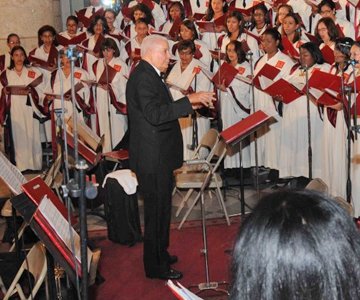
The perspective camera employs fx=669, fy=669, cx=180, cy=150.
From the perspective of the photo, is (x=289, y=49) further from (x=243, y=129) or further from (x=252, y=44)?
(x=243, y=129)

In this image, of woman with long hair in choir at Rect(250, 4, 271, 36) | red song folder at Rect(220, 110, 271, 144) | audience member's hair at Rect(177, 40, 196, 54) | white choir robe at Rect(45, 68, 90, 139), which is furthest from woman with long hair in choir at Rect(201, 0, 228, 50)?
red song folder at Rect(220, 110, 271, 144)

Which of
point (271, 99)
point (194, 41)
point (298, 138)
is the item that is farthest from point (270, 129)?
point (194, 41)

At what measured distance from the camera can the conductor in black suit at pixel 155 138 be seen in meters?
4.95

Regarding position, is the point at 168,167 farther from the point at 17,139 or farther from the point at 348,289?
the point at 17,139

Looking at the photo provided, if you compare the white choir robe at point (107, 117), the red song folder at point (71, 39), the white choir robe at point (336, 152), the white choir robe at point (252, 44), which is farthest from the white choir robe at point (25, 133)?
the white choir robe at point (336, 152)

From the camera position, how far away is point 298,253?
1425mm

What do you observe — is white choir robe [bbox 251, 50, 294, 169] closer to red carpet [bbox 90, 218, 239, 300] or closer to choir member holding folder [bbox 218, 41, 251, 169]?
choir member holding folder [bbox 218, 41, 251, 169]

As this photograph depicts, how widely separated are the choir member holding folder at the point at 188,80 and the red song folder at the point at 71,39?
2376mm

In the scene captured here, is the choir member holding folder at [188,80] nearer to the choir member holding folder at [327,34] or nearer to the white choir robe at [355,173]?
the choir member holding folder at [327,34]

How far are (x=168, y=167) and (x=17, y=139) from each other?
4.90 metres

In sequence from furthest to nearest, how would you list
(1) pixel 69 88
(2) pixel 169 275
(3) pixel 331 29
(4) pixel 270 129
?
(1) pixel 69 88 < (4) pixel 270 129 < (3) pixel 331 29 < (2) pixel 169 275

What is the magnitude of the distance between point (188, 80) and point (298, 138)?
5.18ft

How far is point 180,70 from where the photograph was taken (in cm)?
855

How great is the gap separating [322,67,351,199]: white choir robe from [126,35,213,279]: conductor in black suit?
7.36 feet
